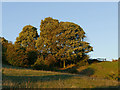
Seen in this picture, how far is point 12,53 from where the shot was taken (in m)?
36.3

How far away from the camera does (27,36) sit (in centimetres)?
5300

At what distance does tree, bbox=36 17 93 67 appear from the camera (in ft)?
147

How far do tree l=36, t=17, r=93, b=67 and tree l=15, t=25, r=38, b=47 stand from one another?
5755 millimetres

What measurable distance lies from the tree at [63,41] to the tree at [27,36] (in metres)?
5.76

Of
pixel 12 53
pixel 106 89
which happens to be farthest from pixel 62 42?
pixel 106 89

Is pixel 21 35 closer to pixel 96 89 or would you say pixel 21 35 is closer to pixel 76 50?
pixel 76 50

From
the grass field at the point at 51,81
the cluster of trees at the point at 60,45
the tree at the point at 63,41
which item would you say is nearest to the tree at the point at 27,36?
the cluster of trees at the point at 60,45

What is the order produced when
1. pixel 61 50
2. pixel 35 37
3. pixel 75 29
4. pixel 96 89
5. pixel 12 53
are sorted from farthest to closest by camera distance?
pixel 35 37 < pixel 75 29 < pixel 61 50 < pixel 12 53 < pixel 96 89

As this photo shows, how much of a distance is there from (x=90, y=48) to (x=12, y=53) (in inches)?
940

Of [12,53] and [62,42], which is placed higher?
[62,42]

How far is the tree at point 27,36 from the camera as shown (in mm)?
52469

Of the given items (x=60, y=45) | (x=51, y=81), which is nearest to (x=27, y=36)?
(x=60, y=45)

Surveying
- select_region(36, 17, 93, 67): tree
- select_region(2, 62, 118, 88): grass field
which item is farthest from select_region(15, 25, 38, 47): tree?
select_region(2, 62, 118, 88): grass field

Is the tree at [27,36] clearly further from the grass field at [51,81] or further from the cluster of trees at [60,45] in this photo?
the grass field at [51,81]
